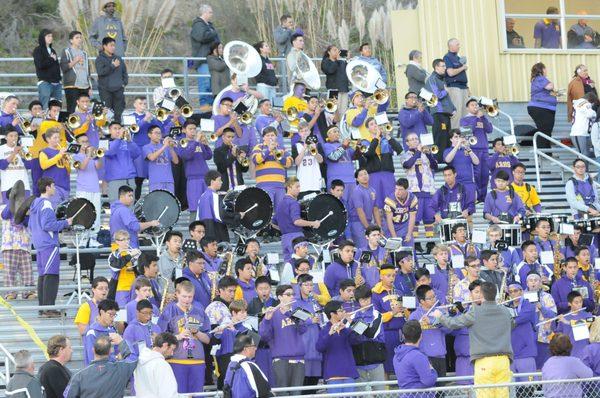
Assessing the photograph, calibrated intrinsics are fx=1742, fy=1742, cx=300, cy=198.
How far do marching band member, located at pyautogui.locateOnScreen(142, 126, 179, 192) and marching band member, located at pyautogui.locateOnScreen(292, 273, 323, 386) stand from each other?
337 centimetres

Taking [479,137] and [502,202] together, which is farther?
[479,137]

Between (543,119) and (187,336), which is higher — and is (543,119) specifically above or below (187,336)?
above

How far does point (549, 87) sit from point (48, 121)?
816 cm

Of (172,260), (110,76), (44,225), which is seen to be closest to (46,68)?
(110,76)

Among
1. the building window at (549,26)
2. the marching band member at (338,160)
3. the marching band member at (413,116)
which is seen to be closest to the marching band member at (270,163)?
the marching band member at (338,160)

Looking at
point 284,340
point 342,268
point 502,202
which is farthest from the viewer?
point 502,202

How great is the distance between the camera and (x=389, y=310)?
62.4ft

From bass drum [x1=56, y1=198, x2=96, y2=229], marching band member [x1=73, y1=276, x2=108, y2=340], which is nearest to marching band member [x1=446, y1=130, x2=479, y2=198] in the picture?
bass drum [x1=56, y1=198, x2=96, y2=229]

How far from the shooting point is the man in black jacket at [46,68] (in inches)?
904

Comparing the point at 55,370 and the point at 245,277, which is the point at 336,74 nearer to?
the point at 245,277

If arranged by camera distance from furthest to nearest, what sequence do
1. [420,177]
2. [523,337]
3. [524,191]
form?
[524,191] → [420,177] → [523,337]

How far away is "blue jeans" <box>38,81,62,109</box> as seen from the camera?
23156 millimetres

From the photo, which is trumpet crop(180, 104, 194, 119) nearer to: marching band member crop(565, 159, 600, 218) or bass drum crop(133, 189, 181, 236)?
bass drum crop(133, 189, 181, 236)

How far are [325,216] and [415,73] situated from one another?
5080mm
